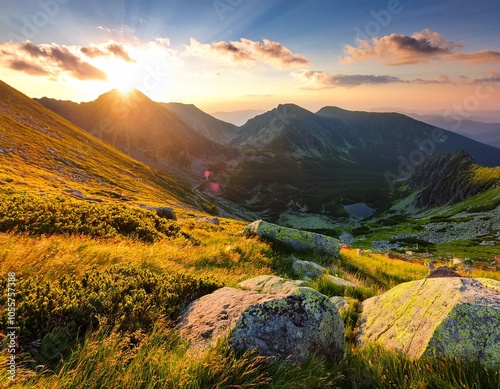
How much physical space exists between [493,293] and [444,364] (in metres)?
2.68

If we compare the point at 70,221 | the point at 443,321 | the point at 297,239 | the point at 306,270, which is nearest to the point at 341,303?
the point at 443,321

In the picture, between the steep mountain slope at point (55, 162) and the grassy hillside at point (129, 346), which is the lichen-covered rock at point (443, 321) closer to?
the grassy hillside at point (129, 346)

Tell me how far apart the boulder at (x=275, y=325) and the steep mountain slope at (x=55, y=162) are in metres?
46.1

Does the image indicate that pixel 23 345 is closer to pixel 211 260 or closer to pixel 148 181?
pixel 211 260

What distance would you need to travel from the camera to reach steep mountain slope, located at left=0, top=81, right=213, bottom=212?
56.8 metres

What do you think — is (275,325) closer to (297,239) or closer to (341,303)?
(341,303)

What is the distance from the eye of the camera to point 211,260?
40.2 ft

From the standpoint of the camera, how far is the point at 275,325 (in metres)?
5.39

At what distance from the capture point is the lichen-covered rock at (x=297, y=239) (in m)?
19.3

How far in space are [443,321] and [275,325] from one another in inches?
130

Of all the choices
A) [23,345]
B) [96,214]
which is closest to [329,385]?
Answer: [23,345]

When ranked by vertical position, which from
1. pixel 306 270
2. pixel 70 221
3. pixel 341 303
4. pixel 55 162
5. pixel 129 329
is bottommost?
pixel 55 162

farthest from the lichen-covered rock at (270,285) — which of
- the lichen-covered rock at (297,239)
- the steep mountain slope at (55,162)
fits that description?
the steep mountain slope at (55,162)

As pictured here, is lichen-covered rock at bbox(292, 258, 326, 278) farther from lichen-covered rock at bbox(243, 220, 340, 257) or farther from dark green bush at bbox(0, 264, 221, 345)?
dark green bush at bbox(0, 264, 221, 345)
